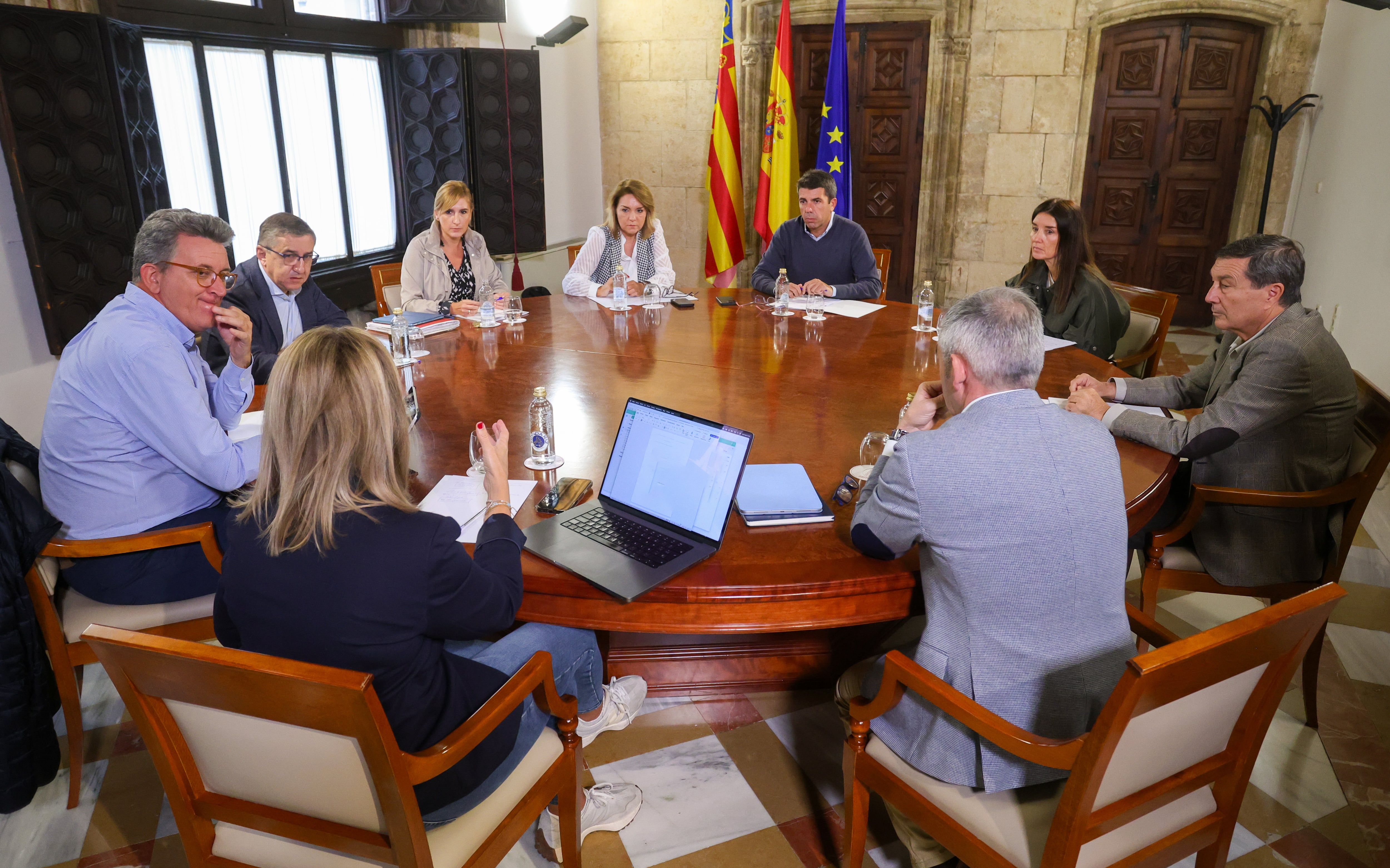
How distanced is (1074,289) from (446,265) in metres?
2.67

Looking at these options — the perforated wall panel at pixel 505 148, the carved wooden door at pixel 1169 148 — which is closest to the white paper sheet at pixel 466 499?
the perforated wall panel at pixel 505 148

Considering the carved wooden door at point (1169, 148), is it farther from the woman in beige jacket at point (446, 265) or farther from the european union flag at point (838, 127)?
the woman in beige jacket at point (446, 265)

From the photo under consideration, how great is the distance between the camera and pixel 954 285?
6492 mm

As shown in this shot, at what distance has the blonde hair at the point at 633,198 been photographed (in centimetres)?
402

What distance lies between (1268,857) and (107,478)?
2.71 m

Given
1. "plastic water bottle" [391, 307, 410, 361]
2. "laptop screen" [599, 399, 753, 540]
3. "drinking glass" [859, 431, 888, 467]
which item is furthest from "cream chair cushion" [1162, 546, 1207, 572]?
"plastic water bottle" [391, 307, 410, 361]

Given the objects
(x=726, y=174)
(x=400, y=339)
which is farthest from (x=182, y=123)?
(x=726, y=174)

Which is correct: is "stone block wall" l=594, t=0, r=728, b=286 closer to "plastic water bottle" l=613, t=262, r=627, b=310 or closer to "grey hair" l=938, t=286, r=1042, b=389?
"plastic water bottle" l=613, t=262, r=627, b=310

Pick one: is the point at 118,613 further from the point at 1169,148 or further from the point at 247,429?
the point at 1169,148

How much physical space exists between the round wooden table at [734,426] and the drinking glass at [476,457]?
33 millimetres

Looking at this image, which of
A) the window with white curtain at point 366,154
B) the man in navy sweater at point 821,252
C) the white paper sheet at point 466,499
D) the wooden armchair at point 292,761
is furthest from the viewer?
the window with white curtain at point 366,154

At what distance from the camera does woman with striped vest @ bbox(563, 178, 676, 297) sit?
13.2 feet

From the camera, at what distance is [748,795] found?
2.00m

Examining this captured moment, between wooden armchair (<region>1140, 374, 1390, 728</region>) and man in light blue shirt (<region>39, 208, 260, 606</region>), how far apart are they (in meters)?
2.26
